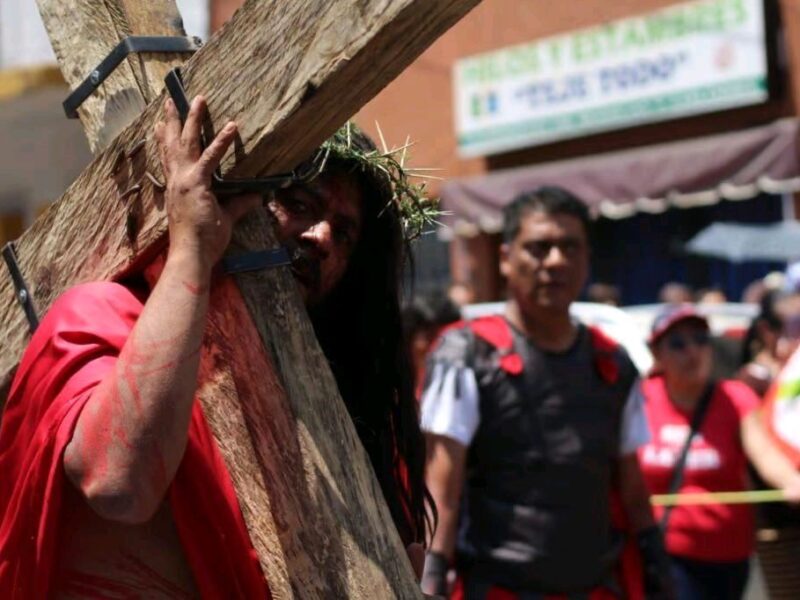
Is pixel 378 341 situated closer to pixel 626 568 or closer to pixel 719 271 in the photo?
pixel 626 568

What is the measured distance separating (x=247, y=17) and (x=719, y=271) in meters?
14.2

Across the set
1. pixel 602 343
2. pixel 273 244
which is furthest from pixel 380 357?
pixel 602 343

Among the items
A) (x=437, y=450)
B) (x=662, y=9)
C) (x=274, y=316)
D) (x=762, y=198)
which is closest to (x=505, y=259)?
(x=437, y=450)

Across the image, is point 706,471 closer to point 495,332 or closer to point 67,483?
point 495,332

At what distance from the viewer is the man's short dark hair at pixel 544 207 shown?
5.35m

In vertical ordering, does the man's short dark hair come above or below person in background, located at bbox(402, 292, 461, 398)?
above

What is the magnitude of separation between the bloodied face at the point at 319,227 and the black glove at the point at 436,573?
7.56ft

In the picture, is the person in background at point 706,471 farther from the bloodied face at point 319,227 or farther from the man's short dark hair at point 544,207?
the bloodied face at point 319,227

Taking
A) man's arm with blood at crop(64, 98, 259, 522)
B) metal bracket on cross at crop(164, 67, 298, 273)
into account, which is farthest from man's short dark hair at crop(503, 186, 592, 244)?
man's arm with blood at crop(64, 98, 259, 522)

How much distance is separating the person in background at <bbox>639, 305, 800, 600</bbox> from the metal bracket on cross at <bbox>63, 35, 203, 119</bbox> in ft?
15.2

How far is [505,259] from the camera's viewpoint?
213 inches

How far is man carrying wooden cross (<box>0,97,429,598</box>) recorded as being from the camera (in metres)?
2.00

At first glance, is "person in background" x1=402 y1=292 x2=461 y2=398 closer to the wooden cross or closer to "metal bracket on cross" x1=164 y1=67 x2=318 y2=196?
the wooden cross

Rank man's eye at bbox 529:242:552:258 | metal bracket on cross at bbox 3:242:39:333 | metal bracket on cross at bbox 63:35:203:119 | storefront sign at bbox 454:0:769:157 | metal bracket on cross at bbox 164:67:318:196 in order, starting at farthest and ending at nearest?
→ storefront sign at bbox 454:0:769:157, man's eye at bbox 529:242:552:258, metal bracket on cross at bbox 3:242:39:333, metal bracket on cross at bbox 63:35:203:119, metal bracket on cross at bbox 164:67:318:196
